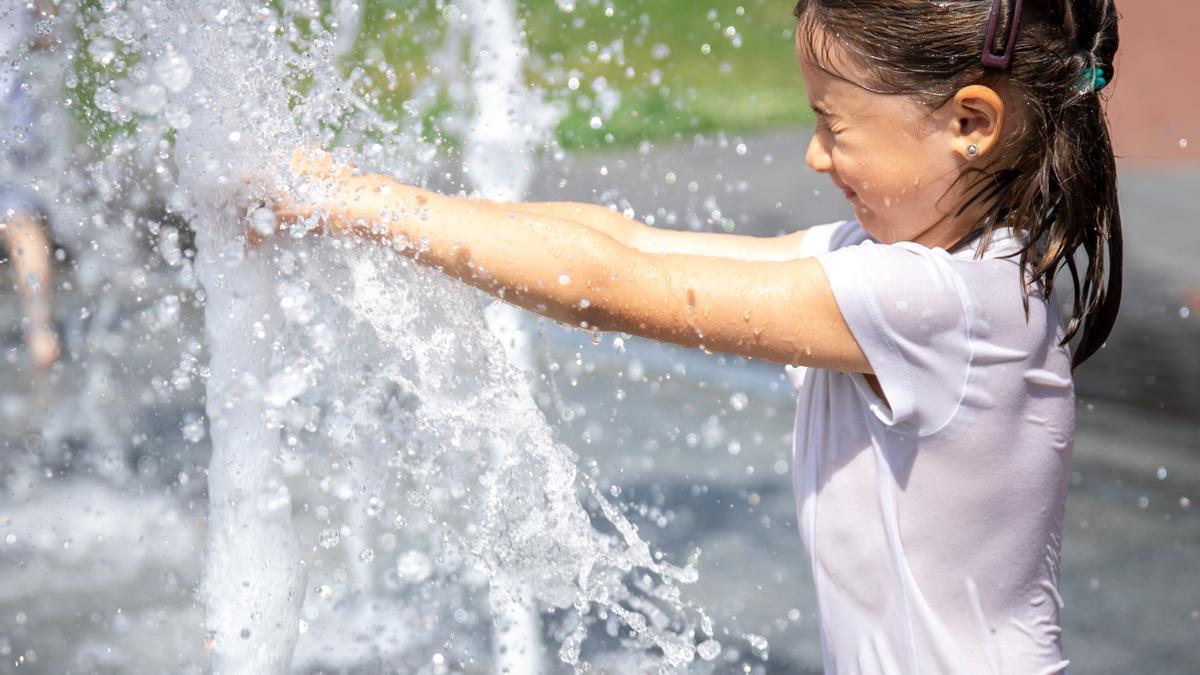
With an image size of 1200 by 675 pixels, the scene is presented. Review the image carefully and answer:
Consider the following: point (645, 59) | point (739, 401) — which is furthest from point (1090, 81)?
point (645, 59)

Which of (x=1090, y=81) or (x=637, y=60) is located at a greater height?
(x=637, y=60)

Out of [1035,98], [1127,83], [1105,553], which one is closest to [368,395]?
[1035,98]

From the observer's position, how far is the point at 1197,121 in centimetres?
873

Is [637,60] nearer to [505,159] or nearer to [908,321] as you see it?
[505,159]

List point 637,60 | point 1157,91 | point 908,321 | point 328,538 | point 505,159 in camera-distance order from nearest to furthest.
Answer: point 908,321 → point 328,538 → point 505,159 → point 1157,91 → point 637,60

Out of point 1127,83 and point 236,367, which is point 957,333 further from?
point 1127,83

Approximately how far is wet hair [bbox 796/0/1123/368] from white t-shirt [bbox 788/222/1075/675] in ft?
0.18

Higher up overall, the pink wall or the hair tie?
the pink wall

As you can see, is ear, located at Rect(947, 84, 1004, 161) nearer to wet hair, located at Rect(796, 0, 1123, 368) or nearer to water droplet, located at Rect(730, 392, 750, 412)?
wet hair, located at Rect(796, 0, 1123, 368)

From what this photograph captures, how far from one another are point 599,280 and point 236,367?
0.67 meters

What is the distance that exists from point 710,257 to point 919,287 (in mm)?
245

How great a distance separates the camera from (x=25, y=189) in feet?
14.4

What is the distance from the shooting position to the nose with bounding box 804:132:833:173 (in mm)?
1656

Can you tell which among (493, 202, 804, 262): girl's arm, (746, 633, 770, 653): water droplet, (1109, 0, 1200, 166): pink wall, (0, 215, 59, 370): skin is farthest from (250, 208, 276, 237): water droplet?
(1109, 0, 1200, 166): pink wall
